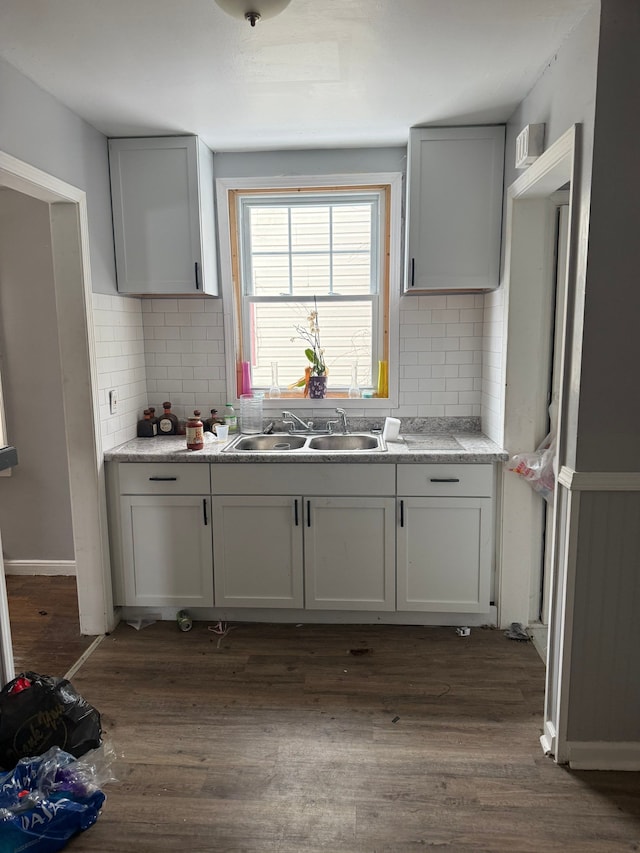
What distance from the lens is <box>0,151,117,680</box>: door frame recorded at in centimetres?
264

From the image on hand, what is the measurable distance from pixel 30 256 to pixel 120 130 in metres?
0.95

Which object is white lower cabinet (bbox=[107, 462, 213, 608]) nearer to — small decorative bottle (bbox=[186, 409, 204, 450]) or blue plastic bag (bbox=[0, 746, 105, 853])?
small decorative bottle (bbox=[186, 409, 204, 450])

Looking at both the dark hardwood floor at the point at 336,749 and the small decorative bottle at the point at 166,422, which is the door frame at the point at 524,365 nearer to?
the dark hardwood floor at the point at 336,749

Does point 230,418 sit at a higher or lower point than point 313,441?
higher

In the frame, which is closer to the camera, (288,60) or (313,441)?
(288,60)

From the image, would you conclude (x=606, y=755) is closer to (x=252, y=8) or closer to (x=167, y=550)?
(x=167, y=550)

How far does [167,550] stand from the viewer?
2.96 metres

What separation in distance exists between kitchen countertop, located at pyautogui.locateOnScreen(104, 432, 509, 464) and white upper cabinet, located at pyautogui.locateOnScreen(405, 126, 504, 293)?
0.82 m

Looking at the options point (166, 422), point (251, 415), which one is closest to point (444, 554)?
point (251, 415)

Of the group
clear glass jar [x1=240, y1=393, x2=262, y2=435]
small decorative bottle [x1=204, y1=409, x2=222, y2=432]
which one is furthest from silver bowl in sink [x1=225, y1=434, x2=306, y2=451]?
small decorative bottle [x1=204, y1=409, x2=222, y2=432]

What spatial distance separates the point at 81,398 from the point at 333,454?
125 cm

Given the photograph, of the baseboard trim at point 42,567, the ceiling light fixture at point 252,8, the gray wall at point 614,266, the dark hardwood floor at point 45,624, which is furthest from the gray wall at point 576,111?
the baseboard trim at point 42,567

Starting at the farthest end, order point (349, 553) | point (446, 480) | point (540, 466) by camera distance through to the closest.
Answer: point (349, 553) → point (446, 480) → point (540, 466)

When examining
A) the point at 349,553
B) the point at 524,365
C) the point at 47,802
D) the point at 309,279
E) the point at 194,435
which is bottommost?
the point at 47,802
